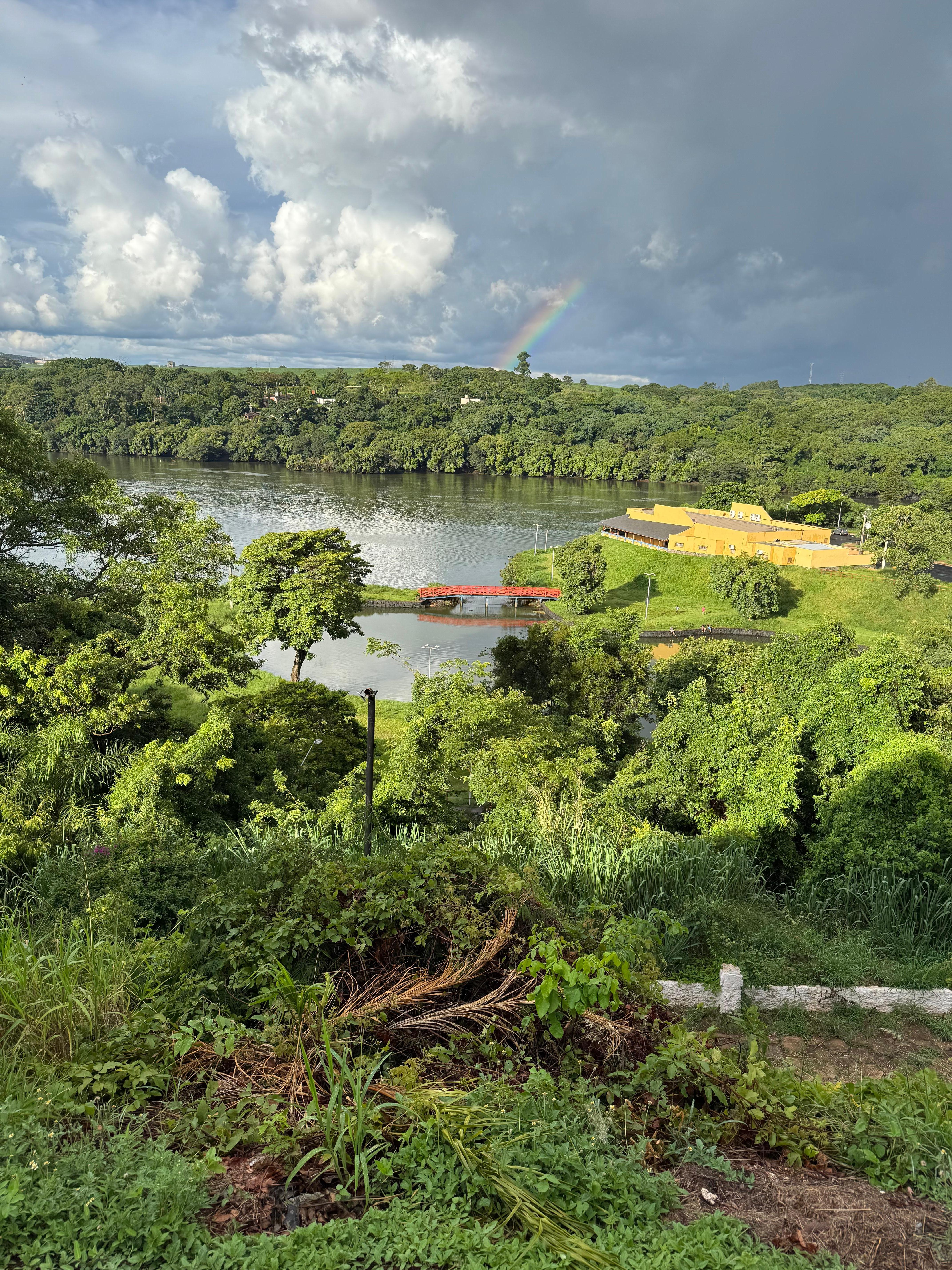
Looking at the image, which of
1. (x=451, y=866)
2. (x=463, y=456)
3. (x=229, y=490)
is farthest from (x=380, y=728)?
(x=463, y=456)

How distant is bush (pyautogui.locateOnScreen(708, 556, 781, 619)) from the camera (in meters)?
41.9

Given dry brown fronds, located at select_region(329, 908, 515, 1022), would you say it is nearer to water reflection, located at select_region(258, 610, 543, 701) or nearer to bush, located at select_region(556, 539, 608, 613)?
water reflection, located at select_region(258, 610, 543, 701)

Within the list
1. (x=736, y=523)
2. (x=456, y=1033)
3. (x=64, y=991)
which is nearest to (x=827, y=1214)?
(x=456, y=1033)

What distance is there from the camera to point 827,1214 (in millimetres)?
2191

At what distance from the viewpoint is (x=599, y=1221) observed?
2.04 metres

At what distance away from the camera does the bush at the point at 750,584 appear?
138ft

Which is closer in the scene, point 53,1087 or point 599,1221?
point 599,1221

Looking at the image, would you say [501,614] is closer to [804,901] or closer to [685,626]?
[685,626]

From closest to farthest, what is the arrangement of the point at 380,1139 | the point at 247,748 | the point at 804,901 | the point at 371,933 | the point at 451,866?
the point at 380,1139 → the point at 371,933 → the point at 451,866 → the point at 804,901 → the point at 247,748

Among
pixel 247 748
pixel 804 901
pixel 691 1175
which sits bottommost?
pixel 247 748

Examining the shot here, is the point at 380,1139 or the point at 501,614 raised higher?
the point at 380,1139

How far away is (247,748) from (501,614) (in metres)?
30.4

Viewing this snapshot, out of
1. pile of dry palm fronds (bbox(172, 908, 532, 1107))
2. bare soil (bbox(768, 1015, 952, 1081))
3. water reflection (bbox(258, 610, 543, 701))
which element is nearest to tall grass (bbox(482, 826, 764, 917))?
bare soil (bbox(768, 1015, 952, 1081))

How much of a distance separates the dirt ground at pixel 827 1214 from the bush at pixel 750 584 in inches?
1653
